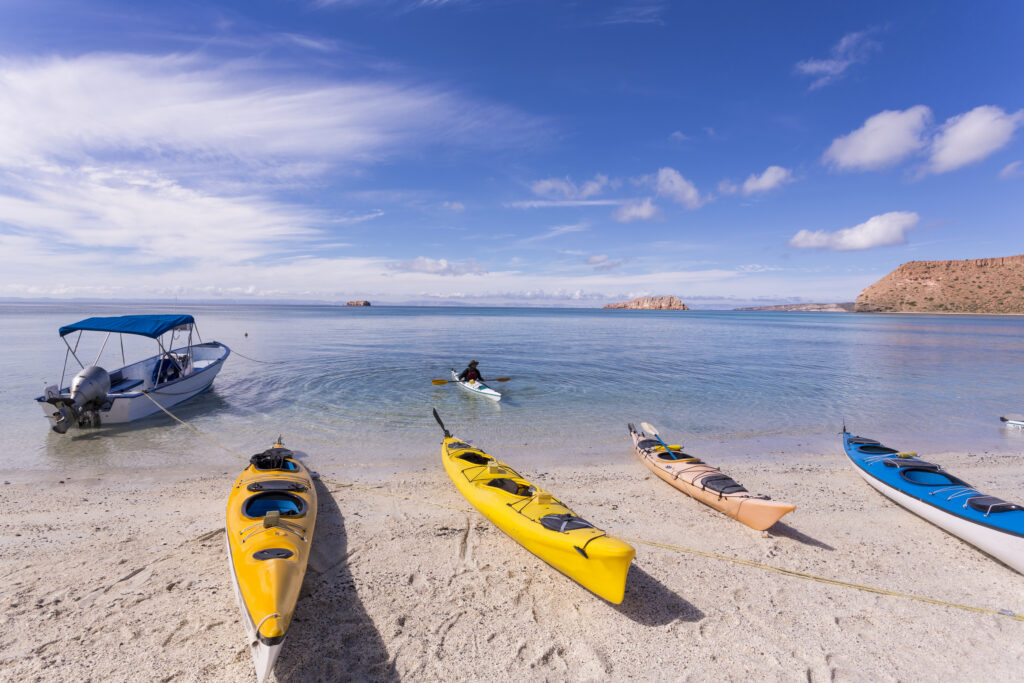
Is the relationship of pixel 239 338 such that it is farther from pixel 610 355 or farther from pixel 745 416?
pixel 745 416

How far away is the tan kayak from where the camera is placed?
7.66 metres

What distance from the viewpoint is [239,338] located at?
47.7 meters

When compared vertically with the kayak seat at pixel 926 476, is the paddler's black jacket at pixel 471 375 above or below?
above

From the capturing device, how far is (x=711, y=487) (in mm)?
8695

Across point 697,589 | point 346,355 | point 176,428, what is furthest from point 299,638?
point 346,355

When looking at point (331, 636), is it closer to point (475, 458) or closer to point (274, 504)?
point (274, 504)

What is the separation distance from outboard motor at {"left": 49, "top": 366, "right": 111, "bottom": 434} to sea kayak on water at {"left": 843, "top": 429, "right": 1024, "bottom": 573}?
21.6 m

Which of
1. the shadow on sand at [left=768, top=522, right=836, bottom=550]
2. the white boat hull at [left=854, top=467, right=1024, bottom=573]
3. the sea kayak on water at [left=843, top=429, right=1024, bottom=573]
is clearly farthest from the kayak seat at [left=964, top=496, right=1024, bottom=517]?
the shadow on sand at [left=768, top=522, right=836, bottom=550]

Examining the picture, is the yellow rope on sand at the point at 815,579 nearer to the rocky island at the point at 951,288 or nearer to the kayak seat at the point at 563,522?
the kayak seat at the point at 563,522

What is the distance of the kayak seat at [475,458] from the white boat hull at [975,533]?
852 cm

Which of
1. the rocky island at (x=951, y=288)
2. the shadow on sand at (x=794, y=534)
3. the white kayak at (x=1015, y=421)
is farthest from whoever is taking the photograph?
the rocky island at (x=951, y=288)

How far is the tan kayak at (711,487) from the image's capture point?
7.66 m

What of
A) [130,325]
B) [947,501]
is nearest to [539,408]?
[947,501]

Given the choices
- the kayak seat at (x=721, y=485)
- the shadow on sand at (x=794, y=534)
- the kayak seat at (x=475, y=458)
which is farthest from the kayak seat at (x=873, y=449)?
the kayak seat at (x=475, y=458)
